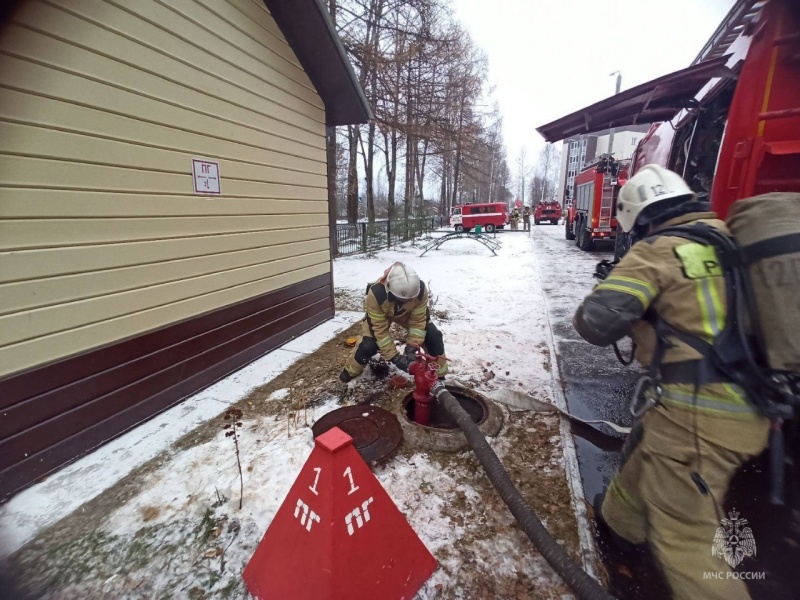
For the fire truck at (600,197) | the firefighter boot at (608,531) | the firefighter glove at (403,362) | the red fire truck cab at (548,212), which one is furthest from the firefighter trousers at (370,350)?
the red fire truck cab at (548,212)

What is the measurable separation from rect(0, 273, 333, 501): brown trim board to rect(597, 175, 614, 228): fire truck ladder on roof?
39.5 feet

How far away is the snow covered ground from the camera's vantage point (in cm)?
195

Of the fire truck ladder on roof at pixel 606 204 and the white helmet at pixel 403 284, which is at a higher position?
the fire truck ladder on roof at pixel 606 204

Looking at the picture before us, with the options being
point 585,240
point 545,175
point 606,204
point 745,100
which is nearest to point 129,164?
point 745,100

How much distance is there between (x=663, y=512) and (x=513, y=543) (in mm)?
817

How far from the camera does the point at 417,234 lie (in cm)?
2305

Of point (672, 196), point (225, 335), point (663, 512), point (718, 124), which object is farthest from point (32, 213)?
point (718, 124)

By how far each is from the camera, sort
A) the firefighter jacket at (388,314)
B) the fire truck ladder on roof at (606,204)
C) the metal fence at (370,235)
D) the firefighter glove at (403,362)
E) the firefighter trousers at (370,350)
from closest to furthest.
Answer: the firefighter glove at (403,362) → the firefighter jacket at (388,314) → the firefighter trousers at (370,350) → the fire truck ladder on roof at (606,204) → the metal fence at (370,235)

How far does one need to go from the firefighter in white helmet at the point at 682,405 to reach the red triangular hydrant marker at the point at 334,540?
1180 mm

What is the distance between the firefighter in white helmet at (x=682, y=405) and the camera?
157cm

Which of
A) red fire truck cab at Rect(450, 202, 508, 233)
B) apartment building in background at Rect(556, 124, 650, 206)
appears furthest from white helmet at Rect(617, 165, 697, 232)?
apartment building in background at Rect(556, 124, 650, 206)

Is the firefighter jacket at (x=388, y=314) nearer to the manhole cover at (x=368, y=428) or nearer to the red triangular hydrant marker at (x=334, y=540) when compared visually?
the manhole cover at (x=368, y=428)

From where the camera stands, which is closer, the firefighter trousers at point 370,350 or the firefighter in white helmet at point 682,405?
the firefighter in white helmet at point 682,405

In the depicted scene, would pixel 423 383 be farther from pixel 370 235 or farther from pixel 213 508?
pixel 370 235
